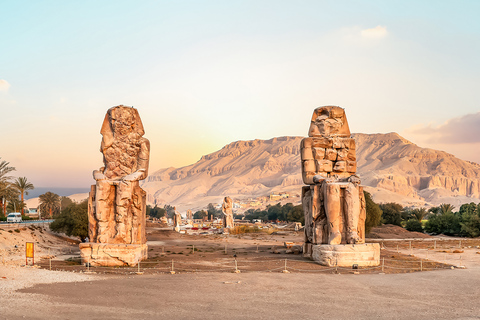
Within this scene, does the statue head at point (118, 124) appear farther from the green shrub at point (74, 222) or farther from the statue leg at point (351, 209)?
the green shrub at point (74, 222)

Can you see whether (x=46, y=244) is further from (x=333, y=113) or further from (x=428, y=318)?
(x=428, y=318)

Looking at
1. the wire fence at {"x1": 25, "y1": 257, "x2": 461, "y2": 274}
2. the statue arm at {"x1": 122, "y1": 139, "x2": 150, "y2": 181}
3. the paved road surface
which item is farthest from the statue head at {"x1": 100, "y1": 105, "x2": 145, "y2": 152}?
the paved road surface

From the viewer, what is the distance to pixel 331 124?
1310cm

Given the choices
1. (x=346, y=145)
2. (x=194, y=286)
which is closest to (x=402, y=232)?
(x=346, y=145)

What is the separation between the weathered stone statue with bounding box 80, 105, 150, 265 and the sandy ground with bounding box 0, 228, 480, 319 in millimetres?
1350

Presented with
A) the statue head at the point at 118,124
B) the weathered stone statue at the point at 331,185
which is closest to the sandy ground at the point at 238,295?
the weathered stone statue at the point at 331,185

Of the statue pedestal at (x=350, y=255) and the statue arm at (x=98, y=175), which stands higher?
the statue arm at (x=98, y=175)

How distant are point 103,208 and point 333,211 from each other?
633 centimetres

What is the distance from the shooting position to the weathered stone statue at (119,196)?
11445 mm

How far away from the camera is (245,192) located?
593ft

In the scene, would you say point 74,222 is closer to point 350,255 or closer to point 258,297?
point 350,255

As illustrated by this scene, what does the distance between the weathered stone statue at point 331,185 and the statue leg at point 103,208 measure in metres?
5.79

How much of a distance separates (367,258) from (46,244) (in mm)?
15855

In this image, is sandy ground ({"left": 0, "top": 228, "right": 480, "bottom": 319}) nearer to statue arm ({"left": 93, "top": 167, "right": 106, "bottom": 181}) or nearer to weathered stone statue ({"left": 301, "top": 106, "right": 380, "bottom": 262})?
weathered stone statue ({"left": 301, "top": 106, "right": 380, "bottom": 262})
